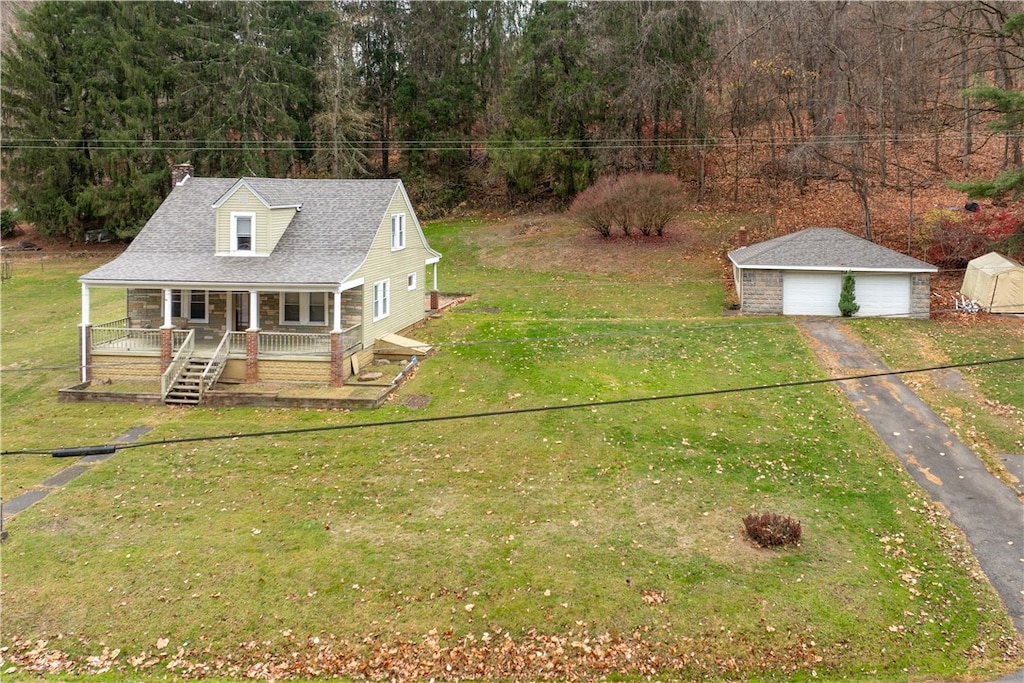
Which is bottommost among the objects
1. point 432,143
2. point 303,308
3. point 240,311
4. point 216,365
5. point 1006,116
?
point 216,365

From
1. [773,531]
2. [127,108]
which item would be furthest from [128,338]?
[127,108]

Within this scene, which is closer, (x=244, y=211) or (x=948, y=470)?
→ (x=948, y=470)

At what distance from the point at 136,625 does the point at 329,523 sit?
3.53 meters

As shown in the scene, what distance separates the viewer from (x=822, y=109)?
40.9 metres

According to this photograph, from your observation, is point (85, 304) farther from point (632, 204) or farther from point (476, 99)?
point (476, 99)

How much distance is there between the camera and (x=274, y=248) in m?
23.1

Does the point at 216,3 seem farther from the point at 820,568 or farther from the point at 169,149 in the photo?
the point at 820,568

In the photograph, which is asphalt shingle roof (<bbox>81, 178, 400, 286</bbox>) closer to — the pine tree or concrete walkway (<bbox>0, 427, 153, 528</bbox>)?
concrete walkway (<bbox>0, 427, 153, 528</bbox>)

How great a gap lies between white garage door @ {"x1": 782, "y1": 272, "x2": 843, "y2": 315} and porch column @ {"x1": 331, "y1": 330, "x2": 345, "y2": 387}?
53.0 feet

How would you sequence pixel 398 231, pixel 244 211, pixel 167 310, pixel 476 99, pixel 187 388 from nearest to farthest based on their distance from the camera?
pixel 187 388, pixel 167 310, pixel 244 211, pixel 398 231, pixel 476 99

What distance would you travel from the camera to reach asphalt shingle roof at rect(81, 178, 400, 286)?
21.7 meters

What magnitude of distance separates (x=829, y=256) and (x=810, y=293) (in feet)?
4.98

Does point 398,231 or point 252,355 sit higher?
point 398,231

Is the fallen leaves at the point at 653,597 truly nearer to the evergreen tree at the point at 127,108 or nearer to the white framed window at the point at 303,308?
the white framed window at the point at 303,308
